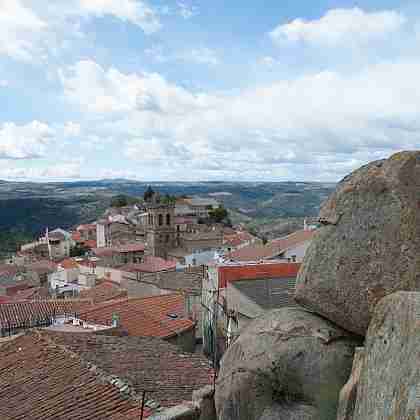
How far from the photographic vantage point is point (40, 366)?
11.1 meters

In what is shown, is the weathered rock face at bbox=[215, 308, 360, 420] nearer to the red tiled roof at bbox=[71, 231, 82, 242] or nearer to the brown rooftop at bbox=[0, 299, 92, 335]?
the brown rooftop at bbox=[0, 299, 92, 335]

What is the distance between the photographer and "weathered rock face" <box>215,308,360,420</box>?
4.21 metres

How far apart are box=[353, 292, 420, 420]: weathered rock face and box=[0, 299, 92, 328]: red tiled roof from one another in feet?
51.8

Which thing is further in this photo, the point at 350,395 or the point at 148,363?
the point at 148,363

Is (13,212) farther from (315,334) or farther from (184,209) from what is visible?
(315,334)

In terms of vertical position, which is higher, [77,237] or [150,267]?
[150,267]

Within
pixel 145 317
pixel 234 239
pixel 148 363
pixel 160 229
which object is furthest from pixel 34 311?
pixel 160 229

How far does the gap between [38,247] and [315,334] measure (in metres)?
89.0

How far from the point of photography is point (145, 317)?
56.2 ft

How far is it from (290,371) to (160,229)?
66825 mm

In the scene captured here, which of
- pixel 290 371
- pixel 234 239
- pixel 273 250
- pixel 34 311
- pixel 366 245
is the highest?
pixel 366 245

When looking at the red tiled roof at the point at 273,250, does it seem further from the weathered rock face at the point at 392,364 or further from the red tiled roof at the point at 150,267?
the weathered rock face at the point at 392,364

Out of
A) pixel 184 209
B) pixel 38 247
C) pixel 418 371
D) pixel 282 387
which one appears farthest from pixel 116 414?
pixel 184 209

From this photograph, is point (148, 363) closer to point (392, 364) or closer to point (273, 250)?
point (392, 364)
